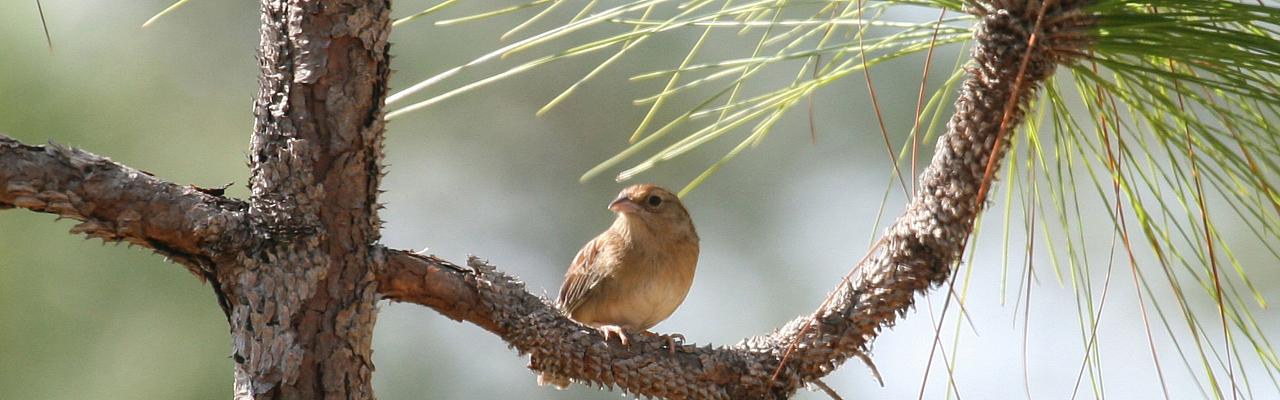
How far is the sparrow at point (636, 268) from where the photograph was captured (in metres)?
3.95

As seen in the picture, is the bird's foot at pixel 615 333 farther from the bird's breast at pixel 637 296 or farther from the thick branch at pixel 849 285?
the bird's breast at pixel 637 296

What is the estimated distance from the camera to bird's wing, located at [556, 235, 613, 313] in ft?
13.1

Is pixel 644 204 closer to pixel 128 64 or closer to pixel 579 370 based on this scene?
pixel 579 370

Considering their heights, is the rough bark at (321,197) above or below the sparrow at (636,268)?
below

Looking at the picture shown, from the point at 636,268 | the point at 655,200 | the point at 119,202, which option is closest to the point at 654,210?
the point at 655,200

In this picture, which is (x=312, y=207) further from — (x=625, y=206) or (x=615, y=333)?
(x=625, y=206)

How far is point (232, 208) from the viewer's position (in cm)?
194

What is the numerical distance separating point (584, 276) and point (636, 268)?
7.7 inches

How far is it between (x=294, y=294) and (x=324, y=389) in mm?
159

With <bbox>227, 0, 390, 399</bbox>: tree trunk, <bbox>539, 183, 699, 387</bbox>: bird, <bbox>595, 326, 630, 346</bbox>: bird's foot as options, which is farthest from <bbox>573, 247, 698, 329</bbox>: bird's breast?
<bbox>227, 0, 390, 399</bbox>: tree trunk

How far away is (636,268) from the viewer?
13.1 feet

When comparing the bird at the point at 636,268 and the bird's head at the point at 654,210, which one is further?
the bird's head at the point at 654,210

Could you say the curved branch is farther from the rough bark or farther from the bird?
the bird

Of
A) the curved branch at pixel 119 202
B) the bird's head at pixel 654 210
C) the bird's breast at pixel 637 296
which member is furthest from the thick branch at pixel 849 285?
the bird's head at pixel 654 210
